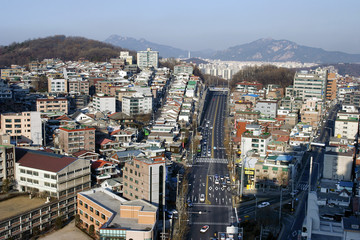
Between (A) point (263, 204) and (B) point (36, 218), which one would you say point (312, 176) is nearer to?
(A) point (263, 204)

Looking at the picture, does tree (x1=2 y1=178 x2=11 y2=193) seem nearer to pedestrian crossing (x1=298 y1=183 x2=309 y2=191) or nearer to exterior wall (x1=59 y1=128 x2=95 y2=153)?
exterior wall (x1=59 y1=128 x2=95 y2=153)

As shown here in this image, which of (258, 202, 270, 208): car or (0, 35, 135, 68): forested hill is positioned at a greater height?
(0, 35, 135, 68): forested hill


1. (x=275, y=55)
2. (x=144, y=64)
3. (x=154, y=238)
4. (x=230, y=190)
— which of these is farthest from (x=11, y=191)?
(x=275, y=55)

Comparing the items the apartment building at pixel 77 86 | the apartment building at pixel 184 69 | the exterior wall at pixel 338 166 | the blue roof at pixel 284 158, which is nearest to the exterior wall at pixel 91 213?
the blue roof at pixel 284 158

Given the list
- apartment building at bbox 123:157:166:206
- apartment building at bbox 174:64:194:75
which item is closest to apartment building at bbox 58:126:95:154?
apartment building at bbox 123:157:166:206

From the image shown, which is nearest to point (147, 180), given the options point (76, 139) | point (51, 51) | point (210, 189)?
point (210, 189)

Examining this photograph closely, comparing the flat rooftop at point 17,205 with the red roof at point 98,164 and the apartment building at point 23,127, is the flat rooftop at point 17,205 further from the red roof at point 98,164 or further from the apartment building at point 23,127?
the apartment building at point 23,127
